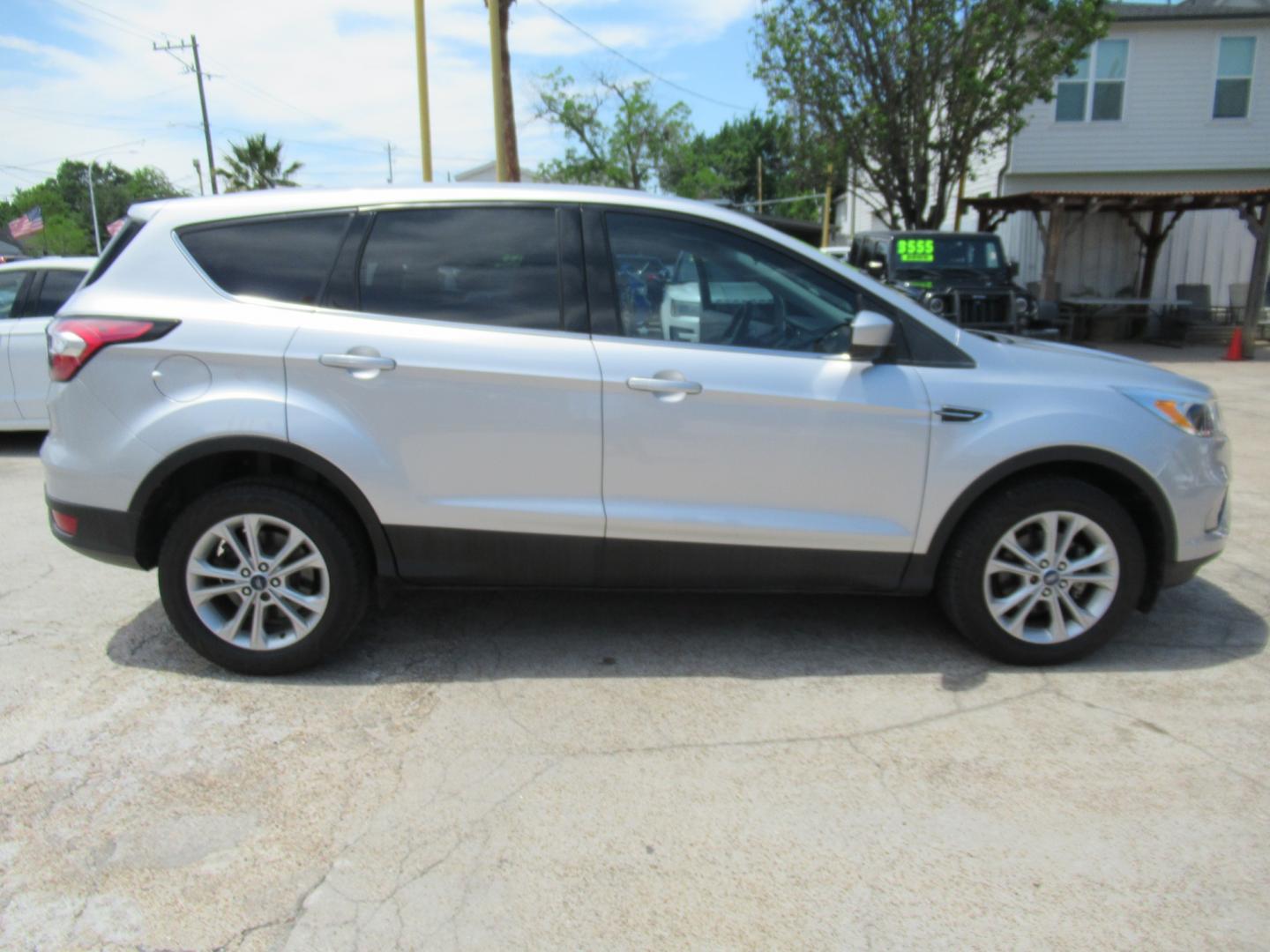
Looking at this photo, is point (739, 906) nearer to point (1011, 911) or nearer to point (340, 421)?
point (1011, 911)

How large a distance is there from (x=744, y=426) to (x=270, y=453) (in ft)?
5.85

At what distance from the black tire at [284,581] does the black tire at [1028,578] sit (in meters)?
2.34

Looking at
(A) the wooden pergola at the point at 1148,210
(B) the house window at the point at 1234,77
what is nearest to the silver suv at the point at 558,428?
(A) the wooden pergola at the point at 1148,210

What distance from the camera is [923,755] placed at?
10.6 feet

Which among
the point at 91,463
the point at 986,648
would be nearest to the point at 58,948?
the point at 91,463

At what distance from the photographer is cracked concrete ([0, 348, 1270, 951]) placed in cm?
246

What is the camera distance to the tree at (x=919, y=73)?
54.2 ft

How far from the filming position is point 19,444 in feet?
28.8

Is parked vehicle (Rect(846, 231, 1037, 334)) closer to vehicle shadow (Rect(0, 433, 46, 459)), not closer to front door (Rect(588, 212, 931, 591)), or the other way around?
front door (Rect(588, 212, 931, 591))

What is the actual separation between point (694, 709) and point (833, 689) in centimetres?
57

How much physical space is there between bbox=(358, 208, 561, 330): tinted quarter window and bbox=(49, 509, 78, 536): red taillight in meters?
1.41

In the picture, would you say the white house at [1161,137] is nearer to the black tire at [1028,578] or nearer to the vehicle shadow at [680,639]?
the vehicle shadow at [680,639]

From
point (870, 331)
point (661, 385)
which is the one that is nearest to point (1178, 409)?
point (870, 331)

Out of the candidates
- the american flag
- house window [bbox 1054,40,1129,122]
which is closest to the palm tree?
the american flag
